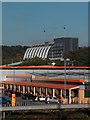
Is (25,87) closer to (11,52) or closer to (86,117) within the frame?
(86,117)

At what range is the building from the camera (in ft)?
79.7

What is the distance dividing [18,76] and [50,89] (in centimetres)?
424

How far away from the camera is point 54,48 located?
26.1 meters

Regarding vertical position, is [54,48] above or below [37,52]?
above

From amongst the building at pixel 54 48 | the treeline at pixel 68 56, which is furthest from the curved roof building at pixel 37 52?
the treeline at pixel 68 56

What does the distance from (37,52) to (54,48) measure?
2371 mm

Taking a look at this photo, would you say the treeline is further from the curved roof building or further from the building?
the building

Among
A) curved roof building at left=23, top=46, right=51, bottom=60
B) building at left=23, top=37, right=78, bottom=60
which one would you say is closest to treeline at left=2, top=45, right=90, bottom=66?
curved roof building at left=23, top=46, right=51, bottom=60

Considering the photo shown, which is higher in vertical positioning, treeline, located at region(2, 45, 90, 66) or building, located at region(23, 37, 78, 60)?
building, located at region(23, 37, 78, 60)

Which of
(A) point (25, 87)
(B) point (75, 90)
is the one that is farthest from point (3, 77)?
(B) point (75, 90)

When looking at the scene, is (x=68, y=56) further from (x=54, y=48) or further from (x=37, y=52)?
(x=37, y=52)

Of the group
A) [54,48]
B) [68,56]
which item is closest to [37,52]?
[54,48]

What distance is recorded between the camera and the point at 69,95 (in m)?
10.1

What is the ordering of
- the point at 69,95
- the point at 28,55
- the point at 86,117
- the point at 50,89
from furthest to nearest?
1. the point at 28,55
2. the point at 50,89
3. the point at 69,95
4. the point at 86,117
